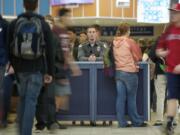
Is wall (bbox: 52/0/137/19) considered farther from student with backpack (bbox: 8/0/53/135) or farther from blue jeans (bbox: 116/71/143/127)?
student with backpack (bbox: 8/0/53/135)

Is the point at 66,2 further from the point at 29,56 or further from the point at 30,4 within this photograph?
the point at 29,56

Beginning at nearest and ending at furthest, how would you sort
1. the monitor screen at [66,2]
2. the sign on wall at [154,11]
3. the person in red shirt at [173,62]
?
the person in red shirt at [173,62]
the sign on wall at [154,11]
the monitor screen at [66,2]

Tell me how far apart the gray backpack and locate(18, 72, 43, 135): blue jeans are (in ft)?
0.87

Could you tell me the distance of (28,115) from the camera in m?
7.73

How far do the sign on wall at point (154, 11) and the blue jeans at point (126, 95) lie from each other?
7.34 ft

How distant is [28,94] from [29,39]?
692 mm

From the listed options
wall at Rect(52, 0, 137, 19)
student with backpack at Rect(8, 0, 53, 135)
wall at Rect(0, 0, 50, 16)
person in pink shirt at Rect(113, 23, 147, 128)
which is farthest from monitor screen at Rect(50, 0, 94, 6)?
student with backpack at Rect(8, 0, 53, 135)

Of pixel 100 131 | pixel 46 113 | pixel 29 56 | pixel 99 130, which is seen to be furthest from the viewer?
pixel 99 130

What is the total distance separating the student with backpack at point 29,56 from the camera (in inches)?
299

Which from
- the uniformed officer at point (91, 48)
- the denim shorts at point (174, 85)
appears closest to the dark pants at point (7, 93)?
the uniformed officer at point (91, 48)

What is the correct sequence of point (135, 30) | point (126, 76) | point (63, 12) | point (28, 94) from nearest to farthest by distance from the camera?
point (28, 94)
point (63, 12)
point (126, 76)
point (135, 30)

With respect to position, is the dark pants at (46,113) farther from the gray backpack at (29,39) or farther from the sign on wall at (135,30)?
the sign on wall at (135,30)

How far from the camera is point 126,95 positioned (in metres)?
11.1

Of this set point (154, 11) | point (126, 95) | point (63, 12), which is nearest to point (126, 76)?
point (126, 95)
